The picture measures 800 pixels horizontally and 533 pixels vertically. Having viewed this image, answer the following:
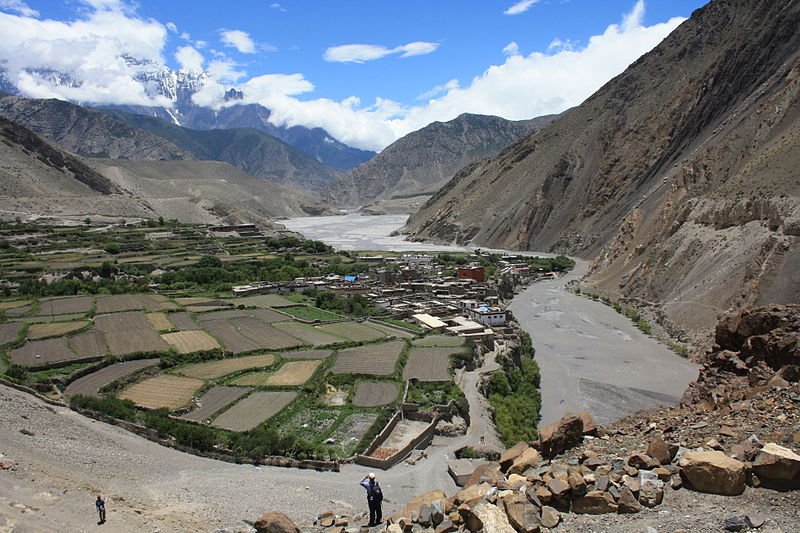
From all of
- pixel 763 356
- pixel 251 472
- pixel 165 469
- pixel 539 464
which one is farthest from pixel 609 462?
pixel 165 469

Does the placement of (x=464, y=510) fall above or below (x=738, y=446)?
below

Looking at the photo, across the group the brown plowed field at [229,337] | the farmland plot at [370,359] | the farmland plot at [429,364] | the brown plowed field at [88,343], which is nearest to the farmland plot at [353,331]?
the farmland plot at [370,359]

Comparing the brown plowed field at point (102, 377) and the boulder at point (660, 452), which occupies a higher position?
the boulder at point (660, 452)

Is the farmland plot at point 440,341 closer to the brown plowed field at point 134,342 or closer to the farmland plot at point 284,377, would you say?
the farmland plot at point 284,377

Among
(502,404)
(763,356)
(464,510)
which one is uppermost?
(763,356)

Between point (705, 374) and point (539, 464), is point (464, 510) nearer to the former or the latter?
point (539, 464)

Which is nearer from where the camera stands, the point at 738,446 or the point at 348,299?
the point at 738,446

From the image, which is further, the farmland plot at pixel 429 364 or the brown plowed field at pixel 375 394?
the farmland plot at pixel 429 364
